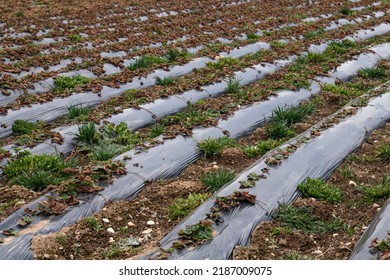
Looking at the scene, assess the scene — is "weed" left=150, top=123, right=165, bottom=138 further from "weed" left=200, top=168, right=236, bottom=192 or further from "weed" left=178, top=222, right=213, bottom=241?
"weed" left=178, top=222, right=213, bottom=241

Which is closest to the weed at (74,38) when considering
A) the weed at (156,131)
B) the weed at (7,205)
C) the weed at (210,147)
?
the weed at (156,131)

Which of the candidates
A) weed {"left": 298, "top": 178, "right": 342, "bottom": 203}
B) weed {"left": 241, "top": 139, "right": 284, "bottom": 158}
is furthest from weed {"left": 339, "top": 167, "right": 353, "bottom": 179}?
weed {"left": 241, "top": 139, "right": 284, "bottom": 158}

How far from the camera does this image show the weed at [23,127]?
22.7 ft

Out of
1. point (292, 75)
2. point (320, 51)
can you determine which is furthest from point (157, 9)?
point (292, 75)

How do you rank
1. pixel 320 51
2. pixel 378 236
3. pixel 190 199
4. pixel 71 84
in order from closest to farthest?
pixel 378 236
pixel 190 199
pixel 71 84
pixel 320 51

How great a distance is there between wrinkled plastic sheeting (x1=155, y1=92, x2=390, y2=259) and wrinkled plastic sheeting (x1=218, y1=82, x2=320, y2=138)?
1076 millimetres

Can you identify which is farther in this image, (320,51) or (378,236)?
(320,51)

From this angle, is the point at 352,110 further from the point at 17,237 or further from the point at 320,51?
the point at 17,237

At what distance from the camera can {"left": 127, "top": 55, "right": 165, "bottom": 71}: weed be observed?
9516 mm

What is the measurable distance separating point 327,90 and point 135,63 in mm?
3596

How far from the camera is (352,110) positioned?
7.39 metres

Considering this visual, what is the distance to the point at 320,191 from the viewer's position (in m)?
5.41

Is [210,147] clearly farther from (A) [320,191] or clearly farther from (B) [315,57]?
(B) [315,57]

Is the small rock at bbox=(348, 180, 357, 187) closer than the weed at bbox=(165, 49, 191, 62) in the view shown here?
Yes
